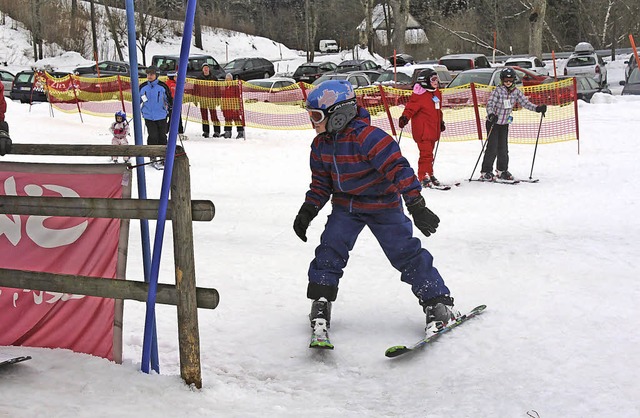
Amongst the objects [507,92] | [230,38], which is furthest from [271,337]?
[230,38]

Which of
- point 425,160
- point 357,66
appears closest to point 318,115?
point 425,160

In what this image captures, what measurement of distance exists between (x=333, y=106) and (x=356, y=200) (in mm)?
634

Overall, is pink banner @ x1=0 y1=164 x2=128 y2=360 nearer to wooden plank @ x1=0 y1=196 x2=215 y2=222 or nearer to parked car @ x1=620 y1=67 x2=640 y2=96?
wooden plank @ x1=0 y1=196 x2=215 y2=222

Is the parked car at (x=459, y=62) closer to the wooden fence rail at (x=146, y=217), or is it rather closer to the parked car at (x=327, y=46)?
the wooden fence rail at (x=146, y=217)

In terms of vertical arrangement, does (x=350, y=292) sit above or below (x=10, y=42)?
below

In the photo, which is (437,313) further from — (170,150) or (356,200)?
(170,150)

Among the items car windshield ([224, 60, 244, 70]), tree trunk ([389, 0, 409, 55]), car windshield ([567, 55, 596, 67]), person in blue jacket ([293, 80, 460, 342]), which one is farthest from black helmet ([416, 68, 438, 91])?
tree trunk ([389, 0, 409, 55])

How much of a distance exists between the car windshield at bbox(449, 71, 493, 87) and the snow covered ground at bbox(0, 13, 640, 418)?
10820mm

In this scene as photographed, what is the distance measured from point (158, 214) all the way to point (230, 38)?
2134 inches

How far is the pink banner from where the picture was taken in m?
4.23

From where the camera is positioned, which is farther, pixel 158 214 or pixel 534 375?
pixel 534 375

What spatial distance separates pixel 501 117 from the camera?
11.2m

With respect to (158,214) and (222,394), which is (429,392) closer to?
(222,394)

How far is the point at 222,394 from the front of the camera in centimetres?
400
